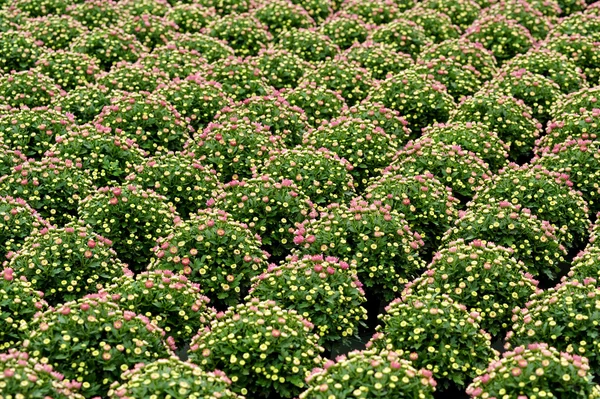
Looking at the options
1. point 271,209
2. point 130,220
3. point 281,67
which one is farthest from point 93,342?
point 281,67

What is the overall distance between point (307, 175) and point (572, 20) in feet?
25.2

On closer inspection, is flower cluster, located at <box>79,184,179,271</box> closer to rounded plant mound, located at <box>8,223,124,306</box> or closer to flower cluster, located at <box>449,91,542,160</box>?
rounded plant mound, located at <box>8,223,124,306</box>

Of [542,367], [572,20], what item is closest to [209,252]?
[542,367]

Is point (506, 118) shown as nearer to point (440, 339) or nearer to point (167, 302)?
point (440, 339)

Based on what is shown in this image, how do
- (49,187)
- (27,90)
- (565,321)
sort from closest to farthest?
1. (565,321)
2. (49,187)
3. (27,90)

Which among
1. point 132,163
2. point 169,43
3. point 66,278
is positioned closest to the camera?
point 66,278

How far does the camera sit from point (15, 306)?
11.5 m

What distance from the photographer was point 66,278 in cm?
1223

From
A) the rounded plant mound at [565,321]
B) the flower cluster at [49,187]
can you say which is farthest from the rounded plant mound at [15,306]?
the rounded plant mound at [565,321]

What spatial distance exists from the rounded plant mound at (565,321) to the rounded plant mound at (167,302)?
137 inches

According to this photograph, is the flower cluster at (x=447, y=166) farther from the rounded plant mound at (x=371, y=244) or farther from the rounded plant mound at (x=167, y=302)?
the rounded plant mound at (x=167, y=302)

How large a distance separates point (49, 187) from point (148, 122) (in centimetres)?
217

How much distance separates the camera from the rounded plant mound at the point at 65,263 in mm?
12172

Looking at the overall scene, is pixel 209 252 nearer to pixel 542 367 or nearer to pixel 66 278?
pixel 66 278
